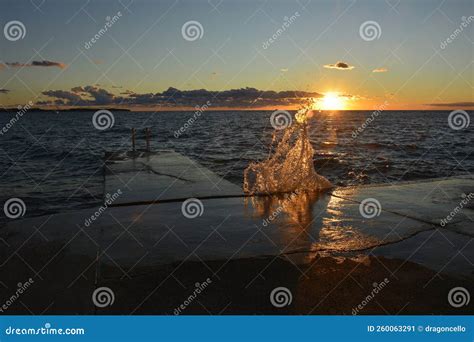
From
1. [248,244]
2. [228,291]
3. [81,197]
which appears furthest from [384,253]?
[81,197]

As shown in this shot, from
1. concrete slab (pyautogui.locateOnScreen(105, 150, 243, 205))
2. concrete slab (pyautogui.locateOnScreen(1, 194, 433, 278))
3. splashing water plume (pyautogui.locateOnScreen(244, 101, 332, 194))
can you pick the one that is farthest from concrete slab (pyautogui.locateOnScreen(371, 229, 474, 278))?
concrete slab (pyautogui.locateOnScreen(105, 150, 243, 205))

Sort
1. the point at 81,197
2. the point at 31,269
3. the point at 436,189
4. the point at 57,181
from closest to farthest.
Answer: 1. the point at 31,269
2. the point at 436,189
3. the point at 81,197
4. the point at 57,181

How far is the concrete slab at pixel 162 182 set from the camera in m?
9.72

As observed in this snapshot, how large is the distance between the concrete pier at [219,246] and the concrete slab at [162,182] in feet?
0.41

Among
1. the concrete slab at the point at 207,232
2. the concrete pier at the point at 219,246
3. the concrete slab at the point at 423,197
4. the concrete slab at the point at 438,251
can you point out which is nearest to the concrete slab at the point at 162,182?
the concrete pier at the point at 219,246

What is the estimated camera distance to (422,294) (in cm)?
446

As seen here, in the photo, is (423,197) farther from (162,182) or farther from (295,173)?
(162,182)

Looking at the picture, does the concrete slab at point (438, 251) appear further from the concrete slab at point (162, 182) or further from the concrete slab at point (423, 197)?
the concrete slab at point (162, 182)

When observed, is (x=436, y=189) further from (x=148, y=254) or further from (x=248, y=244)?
(x=148, y=254)

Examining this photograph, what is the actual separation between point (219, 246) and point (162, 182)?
6044 millimetres

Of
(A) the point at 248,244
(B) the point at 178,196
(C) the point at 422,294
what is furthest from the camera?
(B) the point at 178,196

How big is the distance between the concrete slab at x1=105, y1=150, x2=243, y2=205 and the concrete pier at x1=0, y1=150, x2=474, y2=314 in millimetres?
126

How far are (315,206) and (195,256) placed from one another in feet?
12.5

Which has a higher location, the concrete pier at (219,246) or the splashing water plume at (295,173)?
the splashing water plume at (295,173)
